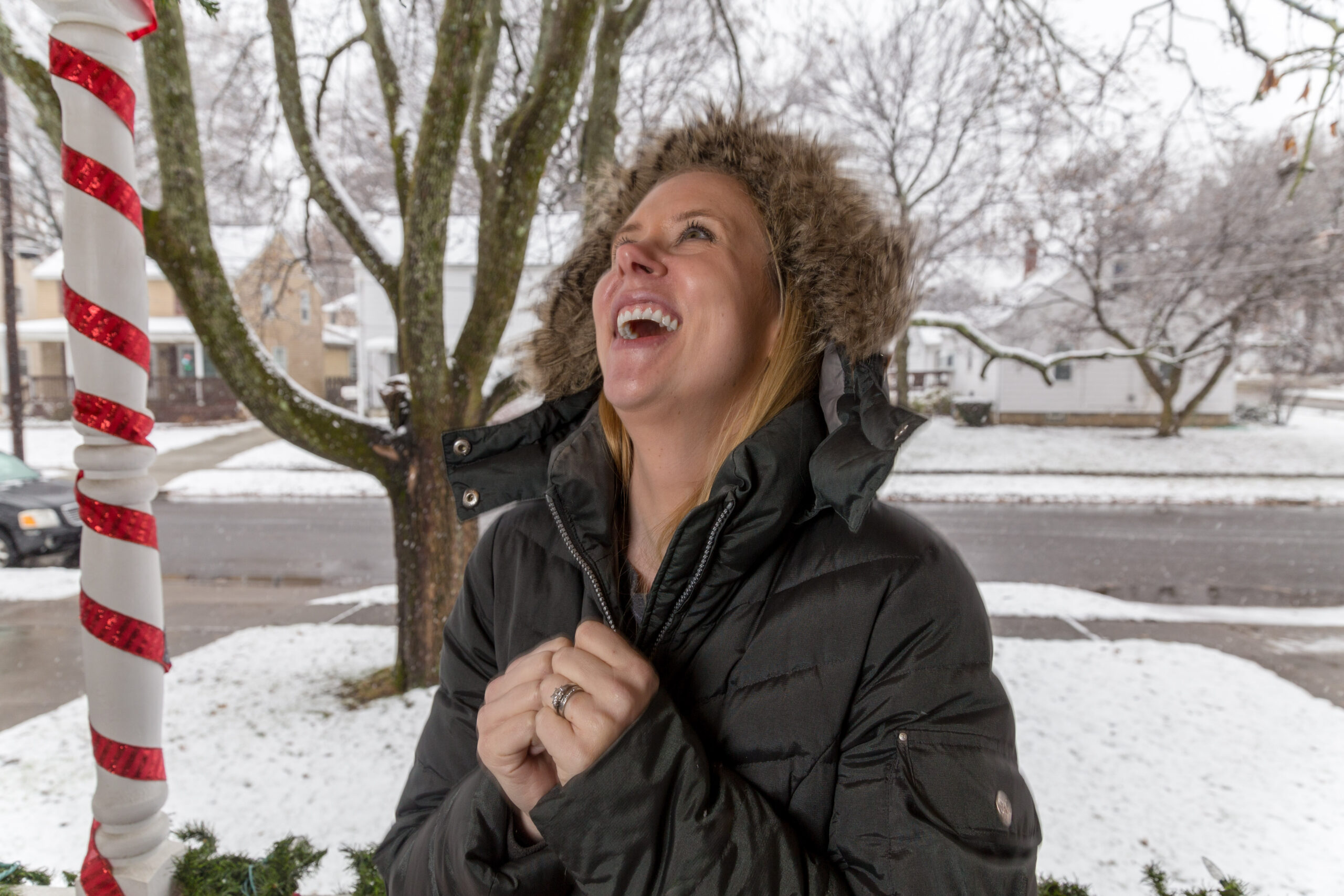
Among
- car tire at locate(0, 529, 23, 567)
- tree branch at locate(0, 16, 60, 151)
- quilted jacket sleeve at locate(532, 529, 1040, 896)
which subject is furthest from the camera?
car tire at locate(0, 529, 23, 567)

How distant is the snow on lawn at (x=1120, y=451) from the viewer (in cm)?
1600

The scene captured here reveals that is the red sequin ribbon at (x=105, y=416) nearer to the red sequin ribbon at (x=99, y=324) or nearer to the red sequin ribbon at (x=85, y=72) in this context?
the red sequin ribbon at (x=99, y=324)

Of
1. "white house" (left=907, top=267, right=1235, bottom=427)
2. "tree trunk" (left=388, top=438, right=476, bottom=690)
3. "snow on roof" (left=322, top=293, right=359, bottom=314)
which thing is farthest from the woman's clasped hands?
"snow on roof" (left=322, top=293, right=359, bottom=314)

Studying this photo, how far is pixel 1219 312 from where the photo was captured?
18.9 m

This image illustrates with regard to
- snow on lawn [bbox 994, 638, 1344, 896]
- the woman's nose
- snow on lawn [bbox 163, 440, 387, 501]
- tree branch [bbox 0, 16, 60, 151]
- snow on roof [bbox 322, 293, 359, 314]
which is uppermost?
snow on roof [bbox 322, 293, 359, 314]

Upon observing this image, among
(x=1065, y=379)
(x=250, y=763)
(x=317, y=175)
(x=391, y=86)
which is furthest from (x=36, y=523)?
(x=1065, y=379)

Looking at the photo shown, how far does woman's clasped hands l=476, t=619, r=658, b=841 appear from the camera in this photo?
916 mm

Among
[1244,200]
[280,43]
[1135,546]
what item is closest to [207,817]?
[280,43]

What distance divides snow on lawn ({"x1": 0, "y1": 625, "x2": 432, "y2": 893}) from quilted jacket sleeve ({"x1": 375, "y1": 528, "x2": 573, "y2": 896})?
5.52 ft

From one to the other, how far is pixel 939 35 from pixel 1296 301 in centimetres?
1132

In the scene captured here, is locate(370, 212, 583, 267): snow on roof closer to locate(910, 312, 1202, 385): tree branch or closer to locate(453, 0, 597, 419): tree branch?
locate(453, 0, 597, 419): tree branch

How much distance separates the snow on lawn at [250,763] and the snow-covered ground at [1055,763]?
0.03ft

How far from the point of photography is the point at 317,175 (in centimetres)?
432

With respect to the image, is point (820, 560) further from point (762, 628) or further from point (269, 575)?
point (269, 575)
